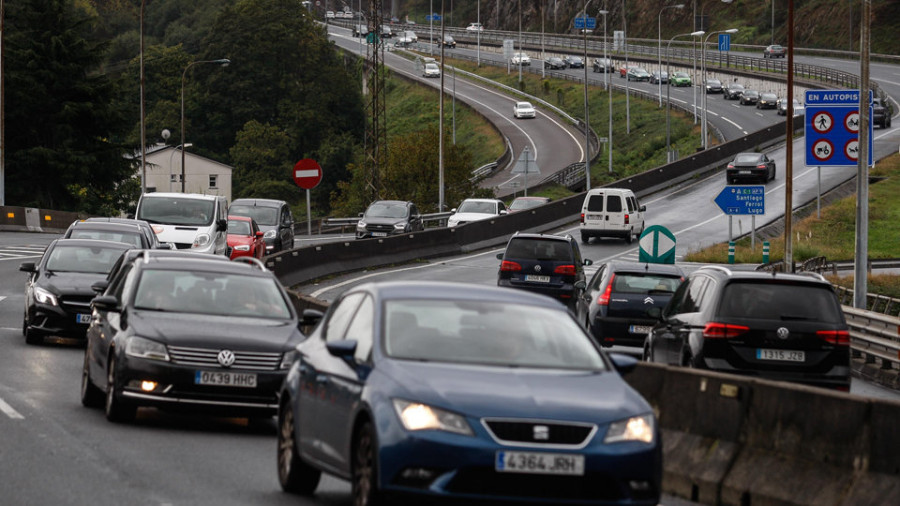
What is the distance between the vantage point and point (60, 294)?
2064 centimetres

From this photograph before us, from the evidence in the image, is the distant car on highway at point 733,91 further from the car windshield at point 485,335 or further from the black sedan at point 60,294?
the car windshield at point 485,335

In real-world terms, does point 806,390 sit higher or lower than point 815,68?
lower

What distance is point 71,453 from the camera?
11172 millimetres

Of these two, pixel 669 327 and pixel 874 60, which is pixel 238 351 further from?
pixel 874 60

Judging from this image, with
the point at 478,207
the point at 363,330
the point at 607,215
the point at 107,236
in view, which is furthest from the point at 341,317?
the point at 478,207

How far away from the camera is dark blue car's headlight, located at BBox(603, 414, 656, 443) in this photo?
7.88m

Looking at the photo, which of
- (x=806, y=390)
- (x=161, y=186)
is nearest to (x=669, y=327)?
(x=806, y=390)

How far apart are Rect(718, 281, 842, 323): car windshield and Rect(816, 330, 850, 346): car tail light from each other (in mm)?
115

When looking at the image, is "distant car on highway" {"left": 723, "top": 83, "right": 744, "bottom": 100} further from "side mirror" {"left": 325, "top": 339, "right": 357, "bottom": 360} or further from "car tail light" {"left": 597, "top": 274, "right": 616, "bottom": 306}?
"side mirror" {"left": 325, "top": 339, "right": 357, "bottom": 360}

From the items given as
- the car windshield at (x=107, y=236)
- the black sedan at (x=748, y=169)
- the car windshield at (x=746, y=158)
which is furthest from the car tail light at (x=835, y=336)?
the car windshield at (x=746, y=158)

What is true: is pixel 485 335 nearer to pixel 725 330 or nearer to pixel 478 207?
pixel 725 330

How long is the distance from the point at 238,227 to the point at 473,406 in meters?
31.7

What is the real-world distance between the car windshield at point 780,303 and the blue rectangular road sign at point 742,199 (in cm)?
2769

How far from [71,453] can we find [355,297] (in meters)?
2.94
